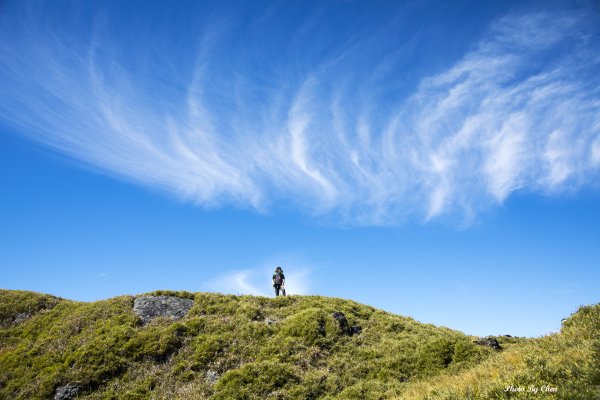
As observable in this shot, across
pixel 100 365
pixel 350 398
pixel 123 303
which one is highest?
pixel 123 303

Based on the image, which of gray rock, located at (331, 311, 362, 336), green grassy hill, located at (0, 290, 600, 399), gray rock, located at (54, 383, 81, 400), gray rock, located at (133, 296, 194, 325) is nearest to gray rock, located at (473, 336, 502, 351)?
green grassy hill, located at (0, 290, 600, 399)

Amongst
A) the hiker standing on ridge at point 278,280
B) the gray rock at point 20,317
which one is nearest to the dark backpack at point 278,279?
the hiker standing on ridge at point 278,280

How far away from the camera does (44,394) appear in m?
20.2

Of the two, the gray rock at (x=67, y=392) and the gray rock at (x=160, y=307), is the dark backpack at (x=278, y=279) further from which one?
the gray rock at (x=67, y=392)

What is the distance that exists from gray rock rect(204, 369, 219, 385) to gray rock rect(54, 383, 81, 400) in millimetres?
7062

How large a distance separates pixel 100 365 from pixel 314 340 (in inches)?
523

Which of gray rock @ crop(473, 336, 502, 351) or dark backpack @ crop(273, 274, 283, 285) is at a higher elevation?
dark backpack @ crop(273, 274, 283, 285)

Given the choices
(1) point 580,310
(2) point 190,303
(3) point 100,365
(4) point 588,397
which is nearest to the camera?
(4) point 588,397

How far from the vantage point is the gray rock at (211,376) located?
2052 centimetres

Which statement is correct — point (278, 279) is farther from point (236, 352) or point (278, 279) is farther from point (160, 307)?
point (236, 352)

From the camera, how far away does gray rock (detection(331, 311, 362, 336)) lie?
26.5 meters

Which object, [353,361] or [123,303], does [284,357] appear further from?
[123,303]

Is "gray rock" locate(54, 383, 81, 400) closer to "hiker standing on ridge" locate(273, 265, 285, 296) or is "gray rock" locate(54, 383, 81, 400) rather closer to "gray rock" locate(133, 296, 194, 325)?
"gray rock" locate(133, 296, 194, 325)

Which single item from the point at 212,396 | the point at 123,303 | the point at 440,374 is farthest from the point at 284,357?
the point at 123,303
